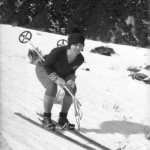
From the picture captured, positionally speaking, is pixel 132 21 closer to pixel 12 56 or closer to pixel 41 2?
pixel 41 2

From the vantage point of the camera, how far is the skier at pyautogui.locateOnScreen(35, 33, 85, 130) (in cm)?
500

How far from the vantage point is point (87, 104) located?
6973mm

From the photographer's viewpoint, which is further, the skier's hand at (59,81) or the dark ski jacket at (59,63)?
the dark ski jacket at (59,63)

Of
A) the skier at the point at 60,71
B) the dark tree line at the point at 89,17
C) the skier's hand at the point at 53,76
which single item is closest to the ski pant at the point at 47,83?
the skier at the point at 60,71

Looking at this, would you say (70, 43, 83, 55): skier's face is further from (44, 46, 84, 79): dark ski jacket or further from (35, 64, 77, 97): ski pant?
(35, 64, 77, 97): ski pant

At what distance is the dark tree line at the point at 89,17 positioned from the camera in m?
17.5

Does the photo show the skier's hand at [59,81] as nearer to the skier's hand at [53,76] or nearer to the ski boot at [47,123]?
the skier's hand at [53,76]

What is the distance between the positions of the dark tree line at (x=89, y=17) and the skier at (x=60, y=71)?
12.5 m

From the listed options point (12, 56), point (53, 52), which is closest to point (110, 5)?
point (12, 56)

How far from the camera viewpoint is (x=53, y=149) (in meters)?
4.26

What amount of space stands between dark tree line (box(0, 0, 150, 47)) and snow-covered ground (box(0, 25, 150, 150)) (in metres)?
5.81

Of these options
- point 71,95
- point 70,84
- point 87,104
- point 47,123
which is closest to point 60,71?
point 70,84

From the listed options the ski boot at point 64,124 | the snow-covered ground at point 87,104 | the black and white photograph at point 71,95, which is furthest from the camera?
the ski boot at point 64,124

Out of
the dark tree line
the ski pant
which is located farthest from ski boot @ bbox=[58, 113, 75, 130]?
the dark tree line
